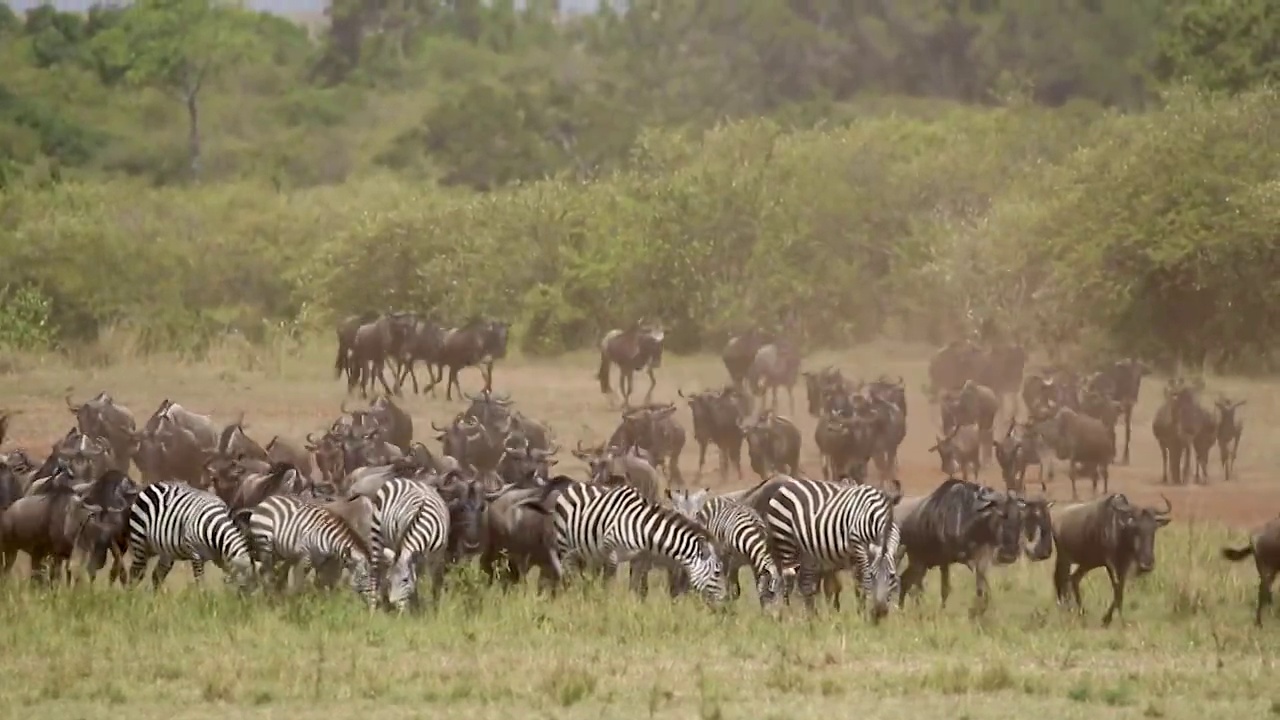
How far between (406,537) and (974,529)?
11.7 feet

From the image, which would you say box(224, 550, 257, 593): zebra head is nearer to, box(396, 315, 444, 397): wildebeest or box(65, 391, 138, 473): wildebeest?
box(65, 391, 138, 473): wildebeest

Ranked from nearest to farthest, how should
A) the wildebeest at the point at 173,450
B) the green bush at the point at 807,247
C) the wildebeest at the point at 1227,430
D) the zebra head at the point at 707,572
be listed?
the zebra head at the point at 707,572 → the wildebeest at the point at 173,450 → the wildebeest at the point at 1227,430 → the green bush at the point at 807,247

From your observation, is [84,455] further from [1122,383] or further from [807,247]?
A: [807,247]

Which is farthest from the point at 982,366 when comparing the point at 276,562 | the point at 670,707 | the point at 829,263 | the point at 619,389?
the point at 670,707

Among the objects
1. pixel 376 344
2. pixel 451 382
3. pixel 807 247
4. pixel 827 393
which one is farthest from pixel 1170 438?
pixel 807 247

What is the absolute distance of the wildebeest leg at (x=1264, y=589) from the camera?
42.8ft

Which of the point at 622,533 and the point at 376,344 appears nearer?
the point at 622,533

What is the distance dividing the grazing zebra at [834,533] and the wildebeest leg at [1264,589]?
7.38ft

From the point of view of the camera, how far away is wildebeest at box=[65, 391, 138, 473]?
1989 centimetres

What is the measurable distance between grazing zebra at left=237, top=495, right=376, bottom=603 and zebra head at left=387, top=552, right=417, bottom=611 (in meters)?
0.18

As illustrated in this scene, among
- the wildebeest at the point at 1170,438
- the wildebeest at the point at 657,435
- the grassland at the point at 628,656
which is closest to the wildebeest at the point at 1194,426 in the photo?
the wildebeest at the point at 1170,438

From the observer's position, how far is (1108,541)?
1330 cm

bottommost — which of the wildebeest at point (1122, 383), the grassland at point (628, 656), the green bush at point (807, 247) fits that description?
the grassland at point (628, 656)

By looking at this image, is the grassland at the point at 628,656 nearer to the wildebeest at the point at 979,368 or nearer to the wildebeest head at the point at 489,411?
the wildebeest head at the point at 489,411
